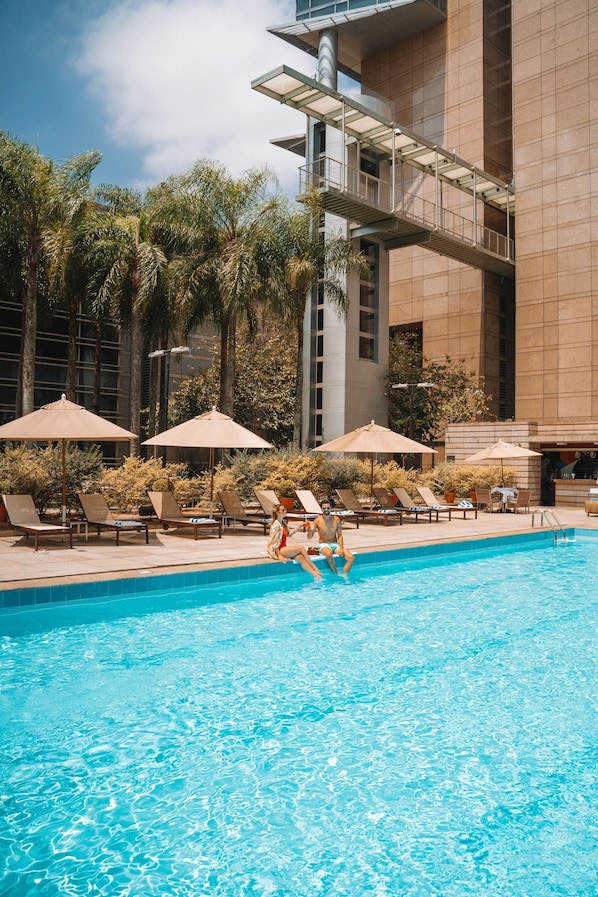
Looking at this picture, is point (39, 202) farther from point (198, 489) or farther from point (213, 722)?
point (213, 722)

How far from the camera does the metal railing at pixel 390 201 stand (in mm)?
25484

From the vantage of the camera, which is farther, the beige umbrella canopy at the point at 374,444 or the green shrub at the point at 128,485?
the green shrub at the point at 128,485

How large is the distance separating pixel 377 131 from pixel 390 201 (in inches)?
A: 106

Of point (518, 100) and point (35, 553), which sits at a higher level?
point (518, 100)

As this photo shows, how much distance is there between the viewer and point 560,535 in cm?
1655

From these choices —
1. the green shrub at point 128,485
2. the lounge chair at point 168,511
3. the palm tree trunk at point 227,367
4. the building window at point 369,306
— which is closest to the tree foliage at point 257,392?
the building window at point 369,306

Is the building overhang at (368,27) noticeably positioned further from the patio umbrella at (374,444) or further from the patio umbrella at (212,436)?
the patio umbrella at (212,436)

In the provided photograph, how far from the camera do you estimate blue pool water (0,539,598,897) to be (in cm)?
354

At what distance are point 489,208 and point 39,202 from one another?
74.0 feet

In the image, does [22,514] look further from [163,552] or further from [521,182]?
[521,182]

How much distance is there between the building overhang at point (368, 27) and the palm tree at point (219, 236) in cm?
1607

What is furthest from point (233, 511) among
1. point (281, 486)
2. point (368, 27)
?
point (368, 27)

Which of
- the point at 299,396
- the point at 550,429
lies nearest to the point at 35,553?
the point at 299,396

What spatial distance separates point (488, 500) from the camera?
21625mm
